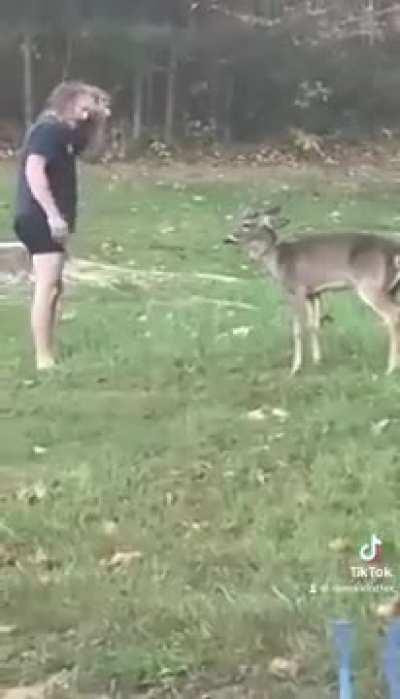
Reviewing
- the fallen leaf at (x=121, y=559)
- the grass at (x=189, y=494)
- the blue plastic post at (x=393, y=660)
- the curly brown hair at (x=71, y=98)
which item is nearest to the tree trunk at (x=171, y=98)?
the grass at (x=189, y=494)

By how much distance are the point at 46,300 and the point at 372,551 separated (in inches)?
162

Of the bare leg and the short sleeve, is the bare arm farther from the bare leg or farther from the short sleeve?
the bare leg

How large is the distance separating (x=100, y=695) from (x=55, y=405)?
375 centimetres

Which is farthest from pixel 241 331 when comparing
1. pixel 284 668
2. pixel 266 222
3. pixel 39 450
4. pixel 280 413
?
pixel 284 668

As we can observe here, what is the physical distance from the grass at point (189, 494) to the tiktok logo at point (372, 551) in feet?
0.11

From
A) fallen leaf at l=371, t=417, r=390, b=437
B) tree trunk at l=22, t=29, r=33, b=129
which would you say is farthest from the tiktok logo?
tree trunk at l=22, t=29, r=33, b=129

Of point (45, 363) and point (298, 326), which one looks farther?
point (45, 363)

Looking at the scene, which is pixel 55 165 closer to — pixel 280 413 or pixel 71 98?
pixel 71 98

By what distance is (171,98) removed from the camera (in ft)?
83.7

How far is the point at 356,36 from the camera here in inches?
1013

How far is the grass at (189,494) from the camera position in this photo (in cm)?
404

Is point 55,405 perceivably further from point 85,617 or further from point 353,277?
point 85,617

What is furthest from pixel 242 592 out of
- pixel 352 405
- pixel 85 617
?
pixel 352 405

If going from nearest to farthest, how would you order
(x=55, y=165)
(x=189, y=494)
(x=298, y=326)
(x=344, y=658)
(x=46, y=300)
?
(x=344, y=658) → (x=189, y=494) → (x=298, y=326) → (x=55, y=165) → (x=46, y=300)
